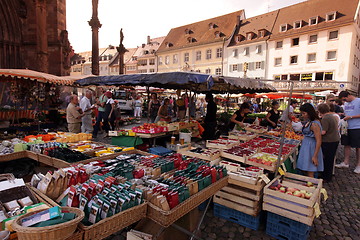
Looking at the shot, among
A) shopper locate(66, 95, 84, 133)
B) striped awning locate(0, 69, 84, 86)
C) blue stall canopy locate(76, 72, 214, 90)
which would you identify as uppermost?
striped awning locate(0, 69, 84, 86)

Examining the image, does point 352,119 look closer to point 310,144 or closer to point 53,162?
point 310,144

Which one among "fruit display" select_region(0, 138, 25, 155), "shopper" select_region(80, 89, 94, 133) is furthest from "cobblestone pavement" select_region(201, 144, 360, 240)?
"shopper" select_region(80, 89, 94, 133)

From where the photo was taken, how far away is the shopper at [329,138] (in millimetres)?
5055

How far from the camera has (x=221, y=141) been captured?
5371mm

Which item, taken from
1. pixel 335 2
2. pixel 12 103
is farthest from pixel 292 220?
pixel 335 2

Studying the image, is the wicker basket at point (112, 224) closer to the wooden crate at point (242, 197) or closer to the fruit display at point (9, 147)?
the wooden crate at point (242, 197)

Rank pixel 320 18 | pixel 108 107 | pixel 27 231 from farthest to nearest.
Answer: pixel 320 18 → pixel 108 107 → pixel 27 231

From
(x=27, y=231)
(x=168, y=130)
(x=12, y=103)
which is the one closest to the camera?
(x=27, y=231)

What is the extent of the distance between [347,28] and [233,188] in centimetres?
3131

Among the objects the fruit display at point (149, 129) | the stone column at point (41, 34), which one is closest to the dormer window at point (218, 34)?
the stone column at point (41, 34)

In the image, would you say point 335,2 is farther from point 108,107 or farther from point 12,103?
point 12,103

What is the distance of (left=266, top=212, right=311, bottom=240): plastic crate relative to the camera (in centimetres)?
296

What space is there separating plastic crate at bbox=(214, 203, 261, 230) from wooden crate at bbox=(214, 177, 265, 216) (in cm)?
11

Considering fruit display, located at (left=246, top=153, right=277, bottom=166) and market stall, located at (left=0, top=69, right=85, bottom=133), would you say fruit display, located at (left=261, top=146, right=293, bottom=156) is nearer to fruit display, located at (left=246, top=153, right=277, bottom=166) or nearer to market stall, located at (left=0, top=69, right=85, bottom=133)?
fruit display, located at (left=246, top=153, right=277, bottom=166)
